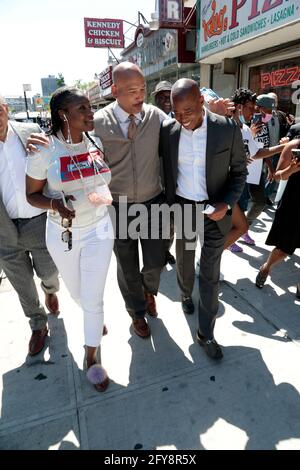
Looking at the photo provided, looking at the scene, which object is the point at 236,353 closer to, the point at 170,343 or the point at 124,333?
the point at 170,343

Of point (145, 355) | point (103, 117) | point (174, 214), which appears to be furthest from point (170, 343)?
point (103, 117)

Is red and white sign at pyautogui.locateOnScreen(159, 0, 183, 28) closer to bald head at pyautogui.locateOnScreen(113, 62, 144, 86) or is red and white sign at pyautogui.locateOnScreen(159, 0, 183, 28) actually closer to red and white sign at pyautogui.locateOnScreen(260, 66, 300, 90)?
red and white sign at pyautogui.locateOnScreen(260, 66, 300, 90)

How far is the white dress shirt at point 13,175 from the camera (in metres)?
2.18

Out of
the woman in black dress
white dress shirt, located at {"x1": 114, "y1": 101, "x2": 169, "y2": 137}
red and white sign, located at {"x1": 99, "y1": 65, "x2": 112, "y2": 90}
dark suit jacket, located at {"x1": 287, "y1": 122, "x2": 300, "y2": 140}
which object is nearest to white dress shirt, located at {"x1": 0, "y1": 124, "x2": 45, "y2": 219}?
white dress shirt, located at {"x1": 114, "y1": 101, "x2": 169, "y2": 137}

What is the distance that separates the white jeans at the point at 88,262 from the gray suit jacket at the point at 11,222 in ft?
1.21

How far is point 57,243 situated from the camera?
2.01m

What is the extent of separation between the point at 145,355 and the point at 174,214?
1093mm

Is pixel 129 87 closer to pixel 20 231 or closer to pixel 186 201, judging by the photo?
pixel 186 201

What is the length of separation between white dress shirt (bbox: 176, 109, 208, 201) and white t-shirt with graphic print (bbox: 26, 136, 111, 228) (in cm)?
58

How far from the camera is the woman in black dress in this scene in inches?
108

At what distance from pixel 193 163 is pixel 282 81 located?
703 centimetres

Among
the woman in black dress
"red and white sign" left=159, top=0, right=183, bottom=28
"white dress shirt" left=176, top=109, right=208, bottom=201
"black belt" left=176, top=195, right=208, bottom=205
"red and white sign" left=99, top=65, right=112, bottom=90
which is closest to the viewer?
"white dress shirt" left=176, top=109, right=208, bottom=201

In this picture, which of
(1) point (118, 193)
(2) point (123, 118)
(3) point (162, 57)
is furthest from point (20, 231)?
(3) point (162, 57)

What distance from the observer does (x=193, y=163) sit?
2213 mm
